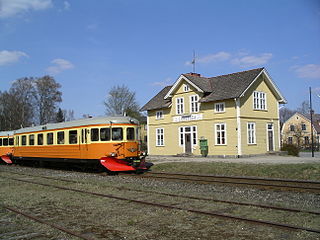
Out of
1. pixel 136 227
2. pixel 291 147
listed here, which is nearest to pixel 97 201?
pixel 136 227

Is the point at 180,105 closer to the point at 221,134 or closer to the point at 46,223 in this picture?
the point at 221,134

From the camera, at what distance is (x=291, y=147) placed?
29.2 metres

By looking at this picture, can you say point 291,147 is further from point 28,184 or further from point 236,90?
point 28,184

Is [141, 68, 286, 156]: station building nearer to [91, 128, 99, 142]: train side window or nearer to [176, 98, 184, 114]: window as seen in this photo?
[176, 98, 184, 114]: window

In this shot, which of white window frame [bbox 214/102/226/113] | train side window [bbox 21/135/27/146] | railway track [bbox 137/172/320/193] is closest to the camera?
railway track [bbox 137/172/320/193]

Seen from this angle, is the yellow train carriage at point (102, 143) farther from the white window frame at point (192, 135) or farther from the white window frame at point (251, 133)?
the white window frame at point (251, 133)

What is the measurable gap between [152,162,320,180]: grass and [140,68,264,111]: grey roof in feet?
29.7

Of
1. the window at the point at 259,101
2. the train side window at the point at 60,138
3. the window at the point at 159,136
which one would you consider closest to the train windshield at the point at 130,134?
the train side window at the point at 60,138

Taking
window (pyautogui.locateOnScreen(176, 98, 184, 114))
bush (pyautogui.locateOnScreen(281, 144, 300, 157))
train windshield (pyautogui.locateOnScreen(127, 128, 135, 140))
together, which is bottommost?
bush (pyautogui.locateOnScreen(281, 144, 300, 157))

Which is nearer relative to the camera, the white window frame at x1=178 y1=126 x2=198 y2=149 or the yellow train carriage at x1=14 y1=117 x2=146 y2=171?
the yellow train carriage at x1=14 y1=117 x2=146 y2=171

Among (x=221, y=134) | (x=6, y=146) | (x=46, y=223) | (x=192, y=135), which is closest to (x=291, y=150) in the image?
(x=221, y=134)

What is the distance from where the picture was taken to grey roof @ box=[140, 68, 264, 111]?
85.2ft

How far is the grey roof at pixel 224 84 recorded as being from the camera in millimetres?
25969

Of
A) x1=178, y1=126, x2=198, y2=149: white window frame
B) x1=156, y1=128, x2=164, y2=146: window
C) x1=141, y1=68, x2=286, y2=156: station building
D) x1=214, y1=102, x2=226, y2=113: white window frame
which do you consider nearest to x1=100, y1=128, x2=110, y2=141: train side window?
x1=141, y1=68, x2=286, y2=156: station building
